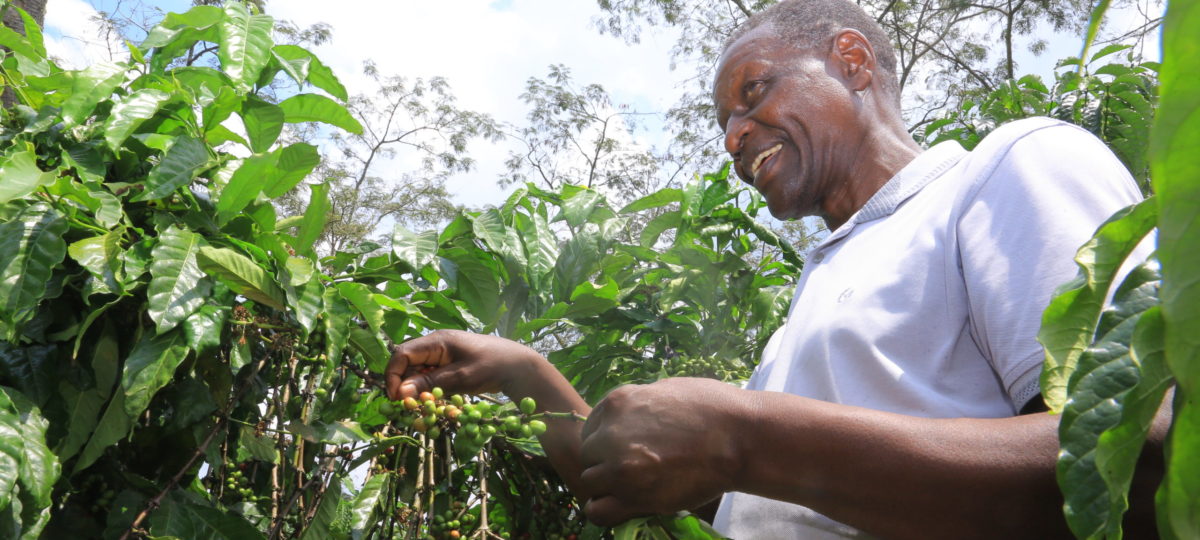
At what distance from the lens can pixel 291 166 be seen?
4.85ft

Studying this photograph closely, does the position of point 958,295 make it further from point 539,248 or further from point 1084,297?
point 539,248

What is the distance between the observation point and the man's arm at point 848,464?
94 cm

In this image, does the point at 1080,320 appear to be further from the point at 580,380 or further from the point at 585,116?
the point at 585,116

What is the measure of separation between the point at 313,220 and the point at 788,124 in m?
0.96

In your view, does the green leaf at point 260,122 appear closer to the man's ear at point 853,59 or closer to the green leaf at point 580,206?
the green leaf at point 580,206

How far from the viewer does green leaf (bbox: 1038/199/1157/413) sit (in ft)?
1.78

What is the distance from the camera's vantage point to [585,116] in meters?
16.3

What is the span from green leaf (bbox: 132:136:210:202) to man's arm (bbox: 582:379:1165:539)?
751 millimetres

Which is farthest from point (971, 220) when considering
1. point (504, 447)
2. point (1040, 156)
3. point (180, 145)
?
point (180, 145)

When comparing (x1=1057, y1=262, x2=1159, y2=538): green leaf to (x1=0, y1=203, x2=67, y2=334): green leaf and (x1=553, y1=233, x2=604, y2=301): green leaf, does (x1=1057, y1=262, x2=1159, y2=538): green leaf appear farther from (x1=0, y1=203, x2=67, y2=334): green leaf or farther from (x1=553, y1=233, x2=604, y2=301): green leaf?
(x1=553, y1=233, x2=604, y2=301): green leaf

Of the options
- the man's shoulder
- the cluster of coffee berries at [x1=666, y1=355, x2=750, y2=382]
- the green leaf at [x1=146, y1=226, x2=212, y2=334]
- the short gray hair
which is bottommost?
the cluster of coffee berries at [x1=666, y1=355, x2=750, y2=382]


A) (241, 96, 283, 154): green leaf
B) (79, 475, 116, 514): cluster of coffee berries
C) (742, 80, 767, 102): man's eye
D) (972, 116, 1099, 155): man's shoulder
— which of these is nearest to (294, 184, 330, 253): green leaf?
(241, 96, 283, 154): green leaf

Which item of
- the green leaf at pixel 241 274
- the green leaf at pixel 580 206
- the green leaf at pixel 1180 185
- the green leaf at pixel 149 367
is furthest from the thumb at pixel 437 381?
the green leaf at pixel 1180 185

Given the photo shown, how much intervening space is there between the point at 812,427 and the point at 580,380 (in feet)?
→ 4.07
